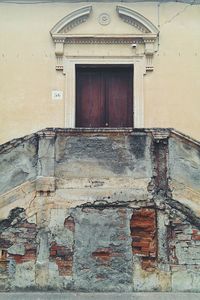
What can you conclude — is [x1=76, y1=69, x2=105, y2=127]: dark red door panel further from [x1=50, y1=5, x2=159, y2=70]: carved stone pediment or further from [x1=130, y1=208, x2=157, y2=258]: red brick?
[x1=130, y1=208, x2=157, y2=258]: red brick

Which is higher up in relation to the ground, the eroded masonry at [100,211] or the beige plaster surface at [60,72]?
the beige plaster surface at [60,72]

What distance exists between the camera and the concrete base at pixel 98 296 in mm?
7426

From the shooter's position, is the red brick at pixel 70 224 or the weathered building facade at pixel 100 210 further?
the red brick at pixel 70 224

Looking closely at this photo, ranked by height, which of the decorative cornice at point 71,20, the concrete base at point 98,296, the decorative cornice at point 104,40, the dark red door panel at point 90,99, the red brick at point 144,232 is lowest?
the concrete base at point 98,296

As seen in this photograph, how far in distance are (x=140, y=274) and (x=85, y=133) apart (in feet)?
7.87

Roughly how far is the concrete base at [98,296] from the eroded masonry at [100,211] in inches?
6.3

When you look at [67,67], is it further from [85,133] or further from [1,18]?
[85,133]

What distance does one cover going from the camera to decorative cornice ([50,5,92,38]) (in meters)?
12.0

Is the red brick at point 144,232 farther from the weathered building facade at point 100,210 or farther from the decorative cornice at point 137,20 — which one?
the decorative cornice at point 137,20

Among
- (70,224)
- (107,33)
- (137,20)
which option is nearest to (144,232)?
(70,224)

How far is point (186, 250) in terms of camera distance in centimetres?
796

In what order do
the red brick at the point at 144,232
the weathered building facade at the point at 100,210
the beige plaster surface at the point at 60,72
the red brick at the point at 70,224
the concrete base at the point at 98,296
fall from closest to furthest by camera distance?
the concrete base at the point at 98,296, the weathered building facade at the point at 100,210, the red brick at the point at 144,232, the red brick at the point at 70,224, the beige plaster surface at the point at 60,72

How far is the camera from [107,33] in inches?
474

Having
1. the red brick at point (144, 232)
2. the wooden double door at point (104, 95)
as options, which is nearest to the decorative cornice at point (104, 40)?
the wooden double door at point (104, 95)
